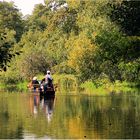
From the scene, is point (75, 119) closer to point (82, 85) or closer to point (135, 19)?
point (135, 19)

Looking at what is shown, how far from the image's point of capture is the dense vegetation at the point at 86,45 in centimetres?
3142

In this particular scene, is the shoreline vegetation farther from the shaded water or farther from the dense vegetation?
the shaded water

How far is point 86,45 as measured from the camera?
53.7 metres

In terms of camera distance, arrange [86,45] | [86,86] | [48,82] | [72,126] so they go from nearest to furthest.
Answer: [72,126]
[48,82]
[86,45]
[86,86]

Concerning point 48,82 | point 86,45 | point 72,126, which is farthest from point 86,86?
point 72,126

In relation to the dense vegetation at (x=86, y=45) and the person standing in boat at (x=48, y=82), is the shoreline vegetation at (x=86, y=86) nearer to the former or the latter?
the dense vegetation at (x=86, y=45)

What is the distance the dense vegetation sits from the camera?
103 feet

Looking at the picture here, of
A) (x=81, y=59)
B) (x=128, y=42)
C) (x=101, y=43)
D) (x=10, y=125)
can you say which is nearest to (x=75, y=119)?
(x=10, y=125)

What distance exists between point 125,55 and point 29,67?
1518 inches

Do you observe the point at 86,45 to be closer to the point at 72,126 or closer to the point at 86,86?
the point at 86,86

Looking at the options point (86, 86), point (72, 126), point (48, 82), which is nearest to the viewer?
point (72, 126)

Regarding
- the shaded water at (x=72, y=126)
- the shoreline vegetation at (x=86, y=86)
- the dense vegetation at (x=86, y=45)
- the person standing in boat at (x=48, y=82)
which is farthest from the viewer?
the shoreline vegetation at (x=86, y=86)

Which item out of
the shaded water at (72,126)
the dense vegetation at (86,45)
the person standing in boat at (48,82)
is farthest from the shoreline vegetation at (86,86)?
the shaded water at (72,126)

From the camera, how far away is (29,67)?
6894cm
